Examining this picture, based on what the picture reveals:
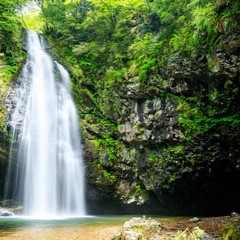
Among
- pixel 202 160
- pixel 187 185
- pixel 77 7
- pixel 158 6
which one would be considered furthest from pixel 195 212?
pixel 77 7

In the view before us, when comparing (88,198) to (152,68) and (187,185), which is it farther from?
(152,68)

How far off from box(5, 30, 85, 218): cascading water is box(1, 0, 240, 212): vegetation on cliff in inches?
32.8

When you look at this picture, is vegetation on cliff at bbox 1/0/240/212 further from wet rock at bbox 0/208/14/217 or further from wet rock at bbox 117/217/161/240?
wet rock at bbox 117/217/161/240

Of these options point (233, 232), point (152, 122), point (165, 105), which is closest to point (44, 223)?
point (233, 232)

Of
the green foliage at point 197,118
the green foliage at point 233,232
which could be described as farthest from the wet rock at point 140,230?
the green foliage at point 197,118

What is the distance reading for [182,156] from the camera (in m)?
13.4

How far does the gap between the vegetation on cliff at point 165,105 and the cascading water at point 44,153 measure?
83 cm

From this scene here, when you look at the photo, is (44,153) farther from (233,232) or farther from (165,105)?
(233,232)

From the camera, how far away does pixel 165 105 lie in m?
14.2

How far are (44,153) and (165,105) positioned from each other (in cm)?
706

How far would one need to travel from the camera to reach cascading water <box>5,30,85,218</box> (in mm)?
13461

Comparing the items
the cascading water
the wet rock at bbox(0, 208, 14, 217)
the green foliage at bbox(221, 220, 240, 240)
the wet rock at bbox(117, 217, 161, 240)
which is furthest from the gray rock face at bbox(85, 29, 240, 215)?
the green foliage at bbox(221, 220, 240, 240)

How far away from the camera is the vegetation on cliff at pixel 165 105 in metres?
12.4

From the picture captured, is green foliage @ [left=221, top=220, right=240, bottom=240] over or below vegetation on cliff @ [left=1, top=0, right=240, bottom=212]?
below
